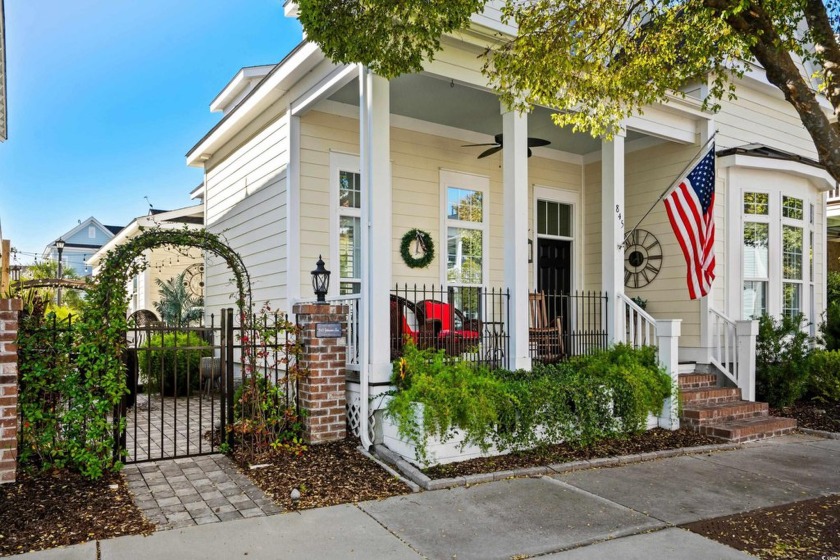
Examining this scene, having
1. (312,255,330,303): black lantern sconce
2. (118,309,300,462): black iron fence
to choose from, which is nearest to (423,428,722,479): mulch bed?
(118,309,300,462): black iron fence

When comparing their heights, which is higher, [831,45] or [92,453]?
[831,45]

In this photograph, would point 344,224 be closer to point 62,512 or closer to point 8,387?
point 8,387

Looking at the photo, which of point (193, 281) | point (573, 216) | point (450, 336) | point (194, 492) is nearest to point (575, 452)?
point (450, 336)

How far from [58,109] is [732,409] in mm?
26473

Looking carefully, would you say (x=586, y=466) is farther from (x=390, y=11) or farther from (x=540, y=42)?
(x=390, y=11)

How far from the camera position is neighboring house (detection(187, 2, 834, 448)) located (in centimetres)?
604

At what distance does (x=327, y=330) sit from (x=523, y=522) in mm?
2507

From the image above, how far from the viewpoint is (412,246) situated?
7.64 meters

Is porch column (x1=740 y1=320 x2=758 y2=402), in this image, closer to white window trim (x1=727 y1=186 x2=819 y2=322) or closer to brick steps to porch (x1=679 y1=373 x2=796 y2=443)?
brick steps to porch (x1=679 y1=373 x2=796 y2=443)

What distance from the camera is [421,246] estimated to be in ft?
25.3

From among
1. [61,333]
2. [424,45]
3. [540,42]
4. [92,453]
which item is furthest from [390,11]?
[92,453]

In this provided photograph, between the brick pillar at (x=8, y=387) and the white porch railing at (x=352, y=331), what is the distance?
107 inches

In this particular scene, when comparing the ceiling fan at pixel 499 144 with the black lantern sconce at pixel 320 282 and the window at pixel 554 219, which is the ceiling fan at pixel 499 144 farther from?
the black lantern sconce at pixel 320 282

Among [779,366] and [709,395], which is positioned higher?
[779,366]
